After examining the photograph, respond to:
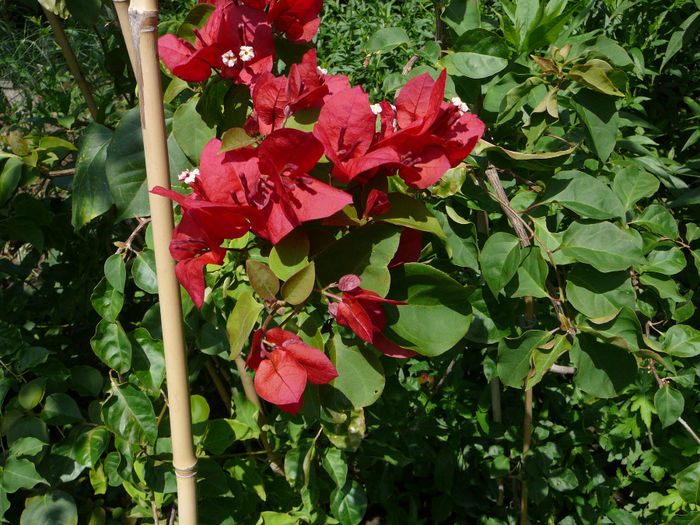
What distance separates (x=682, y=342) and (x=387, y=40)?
0.71 metres

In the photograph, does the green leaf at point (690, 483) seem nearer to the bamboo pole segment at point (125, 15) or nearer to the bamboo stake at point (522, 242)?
the bamboo stake at point (522, 242)

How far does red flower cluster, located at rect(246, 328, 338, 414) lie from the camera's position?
1.72 ft

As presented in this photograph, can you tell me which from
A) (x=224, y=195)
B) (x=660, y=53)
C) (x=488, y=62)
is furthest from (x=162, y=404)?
(x=660, y=53)

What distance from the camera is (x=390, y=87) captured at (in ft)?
2.98

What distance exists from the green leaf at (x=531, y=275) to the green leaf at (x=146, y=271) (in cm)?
46

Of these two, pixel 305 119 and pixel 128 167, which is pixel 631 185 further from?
pixel 128 167

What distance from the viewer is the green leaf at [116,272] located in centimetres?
81

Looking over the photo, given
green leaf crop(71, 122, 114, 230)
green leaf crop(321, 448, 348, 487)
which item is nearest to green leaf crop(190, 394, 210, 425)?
green leaf crop(321, 448, 348, 487)

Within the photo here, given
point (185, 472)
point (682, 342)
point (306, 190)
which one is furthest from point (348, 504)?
point (306, 190)

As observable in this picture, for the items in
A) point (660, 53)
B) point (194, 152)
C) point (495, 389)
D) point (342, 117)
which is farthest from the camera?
point (660, 53)

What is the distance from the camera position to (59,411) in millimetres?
1026

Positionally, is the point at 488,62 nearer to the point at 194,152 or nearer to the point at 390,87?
the point at 390,87

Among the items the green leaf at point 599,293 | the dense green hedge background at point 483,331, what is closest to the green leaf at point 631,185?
the dense green hedge background at point 483,331

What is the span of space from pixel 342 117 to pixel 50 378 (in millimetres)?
823
